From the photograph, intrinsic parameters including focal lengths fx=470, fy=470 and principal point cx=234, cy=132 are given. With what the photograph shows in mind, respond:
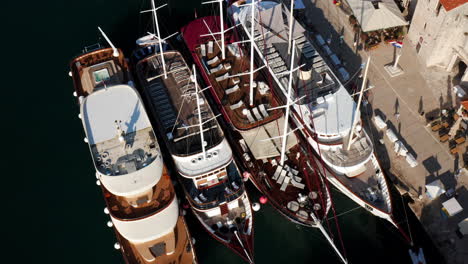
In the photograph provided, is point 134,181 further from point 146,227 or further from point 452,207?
point 452,207

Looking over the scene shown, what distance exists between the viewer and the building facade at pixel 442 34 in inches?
1742

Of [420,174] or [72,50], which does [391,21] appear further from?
[72,50]

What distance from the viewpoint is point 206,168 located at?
38.9 metres

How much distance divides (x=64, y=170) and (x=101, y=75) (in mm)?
9841

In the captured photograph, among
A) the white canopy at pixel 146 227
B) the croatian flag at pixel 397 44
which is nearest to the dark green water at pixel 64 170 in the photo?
the white canopy at pixel 146 227

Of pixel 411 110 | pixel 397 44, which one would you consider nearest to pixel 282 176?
pixel 411 110

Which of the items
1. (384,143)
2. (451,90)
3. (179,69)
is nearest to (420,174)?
(384,143)

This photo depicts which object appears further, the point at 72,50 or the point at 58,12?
the point at 58,12

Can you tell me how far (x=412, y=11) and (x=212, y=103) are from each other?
2588 centimetres

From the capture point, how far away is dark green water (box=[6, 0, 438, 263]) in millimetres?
39969

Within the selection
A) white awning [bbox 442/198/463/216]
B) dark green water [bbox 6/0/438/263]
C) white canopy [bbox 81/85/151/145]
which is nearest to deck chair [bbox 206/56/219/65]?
white canopy [bbox 81/85/151/145]

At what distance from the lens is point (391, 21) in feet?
165

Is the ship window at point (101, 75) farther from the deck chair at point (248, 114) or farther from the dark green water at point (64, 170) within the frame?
the deck chair at point (248, 114)

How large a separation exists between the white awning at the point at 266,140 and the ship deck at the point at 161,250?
32.0ft
